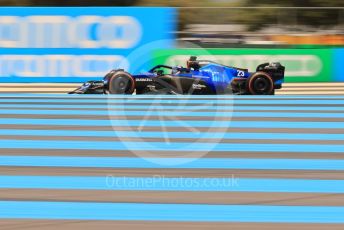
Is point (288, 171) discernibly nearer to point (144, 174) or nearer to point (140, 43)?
point (144, 174)

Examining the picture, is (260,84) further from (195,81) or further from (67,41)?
(67,41)

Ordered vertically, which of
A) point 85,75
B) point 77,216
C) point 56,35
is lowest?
point 77,216

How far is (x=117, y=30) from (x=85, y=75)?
134 centimetres

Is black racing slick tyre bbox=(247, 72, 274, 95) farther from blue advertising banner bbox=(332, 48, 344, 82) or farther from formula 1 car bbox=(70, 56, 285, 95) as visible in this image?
blue advertising banner bbox=(332, 48, 344, 82)

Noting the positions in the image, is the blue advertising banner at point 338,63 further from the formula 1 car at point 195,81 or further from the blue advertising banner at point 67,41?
the blue advertising banner at point 67,41

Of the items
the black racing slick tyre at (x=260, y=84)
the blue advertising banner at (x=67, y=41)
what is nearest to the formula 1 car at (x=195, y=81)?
the black racing slick tyre at (x=260, y=84)

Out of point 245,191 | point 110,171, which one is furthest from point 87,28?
point 245,191

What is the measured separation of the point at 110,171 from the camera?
5.92m

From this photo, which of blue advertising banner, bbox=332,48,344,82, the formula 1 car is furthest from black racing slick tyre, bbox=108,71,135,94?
blue advertising banner, bbox=332,48,344,82

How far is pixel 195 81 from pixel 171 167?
5915 mm

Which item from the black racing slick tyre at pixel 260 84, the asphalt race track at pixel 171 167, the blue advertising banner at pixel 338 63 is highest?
the blue advertising banner at pixel 338 63

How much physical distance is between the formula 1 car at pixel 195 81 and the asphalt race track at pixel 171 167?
102 cm

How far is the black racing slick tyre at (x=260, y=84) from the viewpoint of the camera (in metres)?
12.2

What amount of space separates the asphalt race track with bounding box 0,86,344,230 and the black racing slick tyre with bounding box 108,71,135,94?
1.00 m
